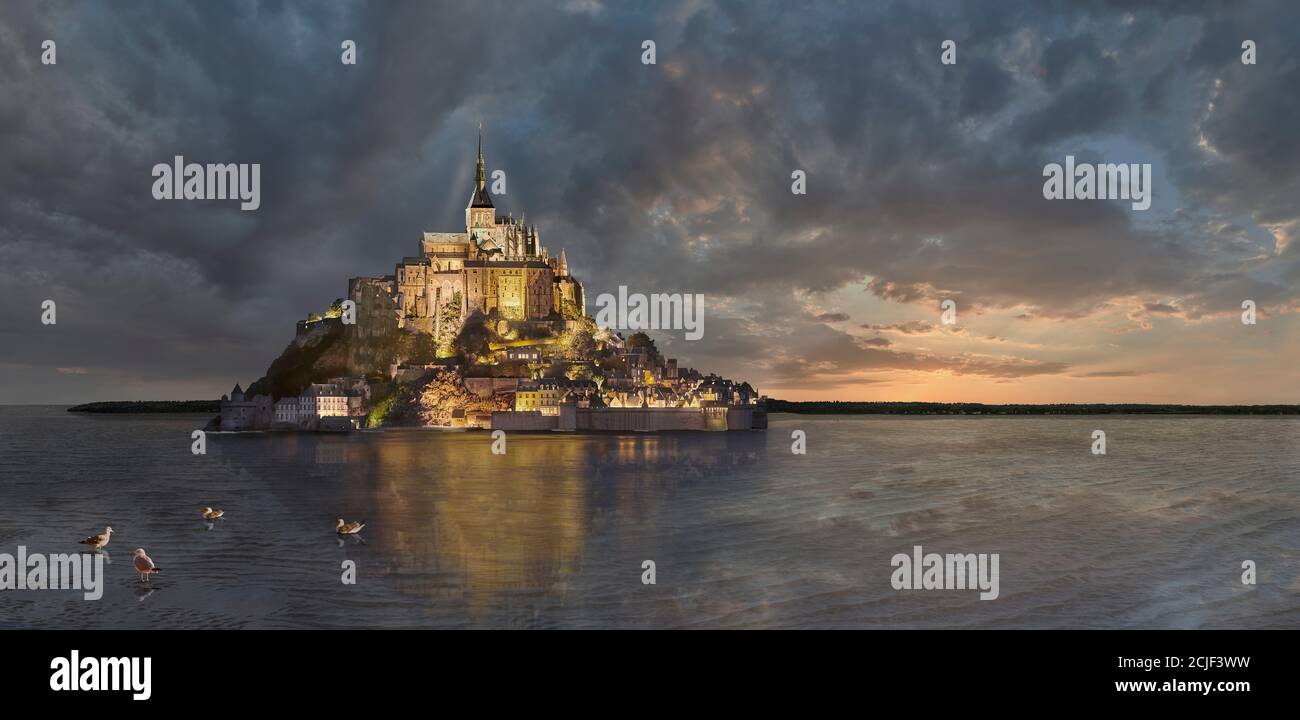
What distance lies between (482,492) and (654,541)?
49.9ft

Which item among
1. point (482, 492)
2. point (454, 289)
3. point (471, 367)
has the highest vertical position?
point (454, 289)

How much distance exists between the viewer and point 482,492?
115 ft

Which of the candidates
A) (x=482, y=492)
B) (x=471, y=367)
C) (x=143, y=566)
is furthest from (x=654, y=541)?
(x=471, y=367)

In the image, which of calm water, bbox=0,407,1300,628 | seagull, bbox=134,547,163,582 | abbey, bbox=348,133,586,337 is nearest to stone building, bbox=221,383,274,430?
abbey, bbox=348,133,586,337

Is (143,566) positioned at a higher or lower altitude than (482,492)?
higher

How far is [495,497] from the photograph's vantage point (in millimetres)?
33281

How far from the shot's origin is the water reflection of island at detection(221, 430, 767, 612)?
17562 millimetres

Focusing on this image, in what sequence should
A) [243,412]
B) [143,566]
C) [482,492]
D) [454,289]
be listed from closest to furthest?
[143,566], [482,492], [243,412], [454,289]

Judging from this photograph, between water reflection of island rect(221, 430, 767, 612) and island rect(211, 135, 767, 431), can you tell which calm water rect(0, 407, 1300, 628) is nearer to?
water reflection of island rect(221, 430, 767, 612)

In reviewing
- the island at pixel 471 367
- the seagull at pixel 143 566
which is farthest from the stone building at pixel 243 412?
the seagull at pixel 143 566

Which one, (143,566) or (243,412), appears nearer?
(143,566)

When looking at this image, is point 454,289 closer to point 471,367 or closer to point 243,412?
point 471,367

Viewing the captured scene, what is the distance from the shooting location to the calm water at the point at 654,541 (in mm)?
14008

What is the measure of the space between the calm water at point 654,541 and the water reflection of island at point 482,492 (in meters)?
0.18
